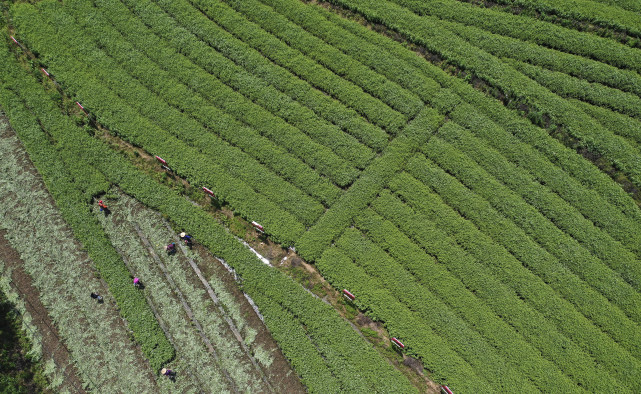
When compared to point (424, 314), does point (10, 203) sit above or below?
below

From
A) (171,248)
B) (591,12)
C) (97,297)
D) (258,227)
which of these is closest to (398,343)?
(258,227)

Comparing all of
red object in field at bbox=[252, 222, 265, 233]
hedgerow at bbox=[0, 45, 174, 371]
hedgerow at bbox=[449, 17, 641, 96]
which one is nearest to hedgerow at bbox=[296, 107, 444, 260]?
red object in field at bbox=[252, 222, 265, 233]

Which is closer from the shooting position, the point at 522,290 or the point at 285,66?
the point at 522,290

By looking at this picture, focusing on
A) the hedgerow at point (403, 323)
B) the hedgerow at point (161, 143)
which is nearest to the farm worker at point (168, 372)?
the hedgerow at point (161, 143)

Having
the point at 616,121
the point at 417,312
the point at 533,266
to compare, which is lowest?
the point at 417,312

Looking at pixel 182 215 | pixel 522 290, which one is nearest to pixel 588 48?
pixel 522 290

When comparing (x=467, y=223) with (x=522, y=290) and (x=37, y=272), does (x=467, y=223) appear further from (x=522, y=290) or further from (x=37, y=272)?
(x=37, y=272)

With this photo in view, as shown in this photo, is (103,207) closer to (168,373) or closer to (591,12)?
(168,373)
